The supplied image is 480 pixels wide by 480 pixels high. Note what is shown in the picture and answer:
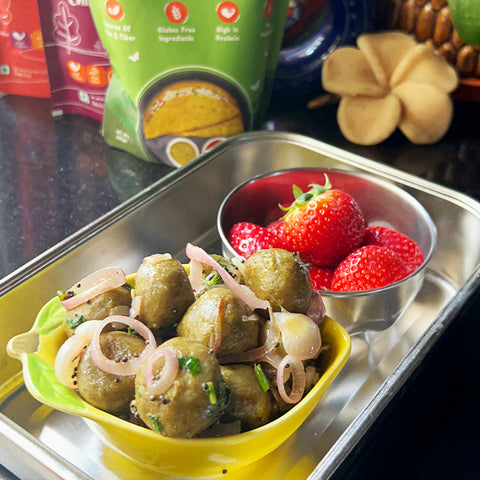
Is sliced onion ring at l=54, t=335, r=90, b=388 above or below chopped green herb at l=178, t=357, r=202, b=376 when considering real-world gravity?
below

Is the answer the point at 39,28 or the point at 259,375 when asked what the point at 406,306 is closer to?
the point at 259,375

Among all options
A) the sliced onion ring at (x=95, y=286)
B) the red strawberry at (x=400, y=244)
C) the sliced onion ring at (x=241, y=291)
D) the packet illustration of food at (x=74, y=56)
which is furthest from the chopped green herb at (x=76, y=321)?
the packet illustration of food at (x=74, y=56)

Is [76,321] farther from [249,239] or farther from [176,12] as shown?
[176,12]

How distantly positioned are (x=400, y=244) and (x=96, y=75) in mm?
580

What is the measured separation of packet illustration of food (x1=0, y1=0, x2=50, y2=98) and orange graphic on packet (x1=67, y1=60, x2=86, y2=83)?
8 cm

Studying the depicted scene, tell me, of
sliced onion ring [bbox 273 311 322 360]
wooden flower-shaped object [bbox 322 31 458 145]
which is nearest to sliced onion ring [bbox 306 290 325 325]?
sliced onion ring [bbox 273 311 322 360]

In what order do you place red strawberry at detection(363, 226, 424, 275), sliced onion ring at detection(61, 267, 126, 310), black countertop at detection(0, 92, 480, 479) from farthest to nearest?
1. red strawberry at detection(363, 226, 424, 275)
2. black countertop at detection(0, 92, 480, 479)
3. sliced onion ring at detection(61, 267, 126, 310)

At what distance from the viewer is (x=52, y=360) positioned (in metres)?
0.57

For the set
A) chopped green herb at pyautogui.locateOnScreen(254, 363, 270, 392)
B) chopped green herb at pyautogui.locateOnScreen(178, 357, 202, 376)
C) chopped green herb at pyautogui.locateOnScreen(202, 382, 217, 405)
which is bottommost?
chopped green herb at pyautogui.locateOnScreen(254, 363, 270, 392)

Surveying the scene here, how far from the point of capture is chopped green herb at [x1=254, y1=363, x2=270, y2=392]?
537mm

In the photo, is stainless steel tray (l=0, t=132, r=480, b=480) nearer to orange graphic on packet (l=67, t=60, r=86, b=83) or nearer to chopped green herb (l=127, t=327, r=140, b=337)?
chopped green herb (l=127, t=327, r=140, b=337)

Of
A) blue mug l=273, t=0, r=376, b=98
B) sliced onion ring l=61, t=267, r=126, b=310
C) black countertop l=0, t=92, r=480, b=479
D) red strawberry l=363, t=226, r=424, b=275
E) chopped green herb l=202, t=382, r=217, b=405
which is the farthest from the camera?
blue mug l=273, t=0, r=376, b=98

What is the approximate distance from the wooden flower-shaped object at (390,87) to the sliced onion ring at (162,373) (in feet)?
2.42

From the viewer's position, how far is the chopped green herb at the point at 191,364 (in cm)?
48
